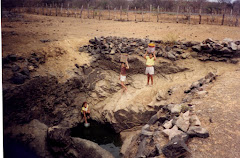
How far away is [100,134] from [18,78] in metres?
3.97

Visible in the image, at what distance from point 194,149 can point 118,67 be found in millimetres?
5708

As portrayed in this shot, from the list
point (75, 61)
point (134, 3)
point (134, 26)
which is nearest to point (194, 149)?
point (75, 61)

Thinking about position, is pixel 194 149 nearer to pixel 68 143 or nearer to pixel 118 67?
pixel 68 143

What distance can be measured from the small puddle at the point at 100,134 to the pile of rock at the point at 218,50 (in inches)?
190

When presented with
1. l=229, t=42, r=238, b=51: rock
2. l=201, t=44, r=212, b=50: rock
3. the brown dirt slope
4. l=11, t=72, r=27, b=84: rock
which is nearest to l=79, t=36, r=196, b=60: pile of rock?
l=201, t=44, r=212, b=50: rock

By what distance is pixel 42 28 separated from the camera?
6512mm

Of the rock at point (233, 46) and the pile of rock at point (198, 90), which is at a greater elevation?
the rock at point (233, 46)

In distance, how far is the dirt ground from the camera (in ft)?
11.1

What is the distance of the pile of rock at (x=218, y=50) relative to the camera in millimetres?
7590

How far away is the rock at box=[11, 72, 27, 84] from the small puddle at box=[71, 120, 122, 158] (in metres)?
3.09

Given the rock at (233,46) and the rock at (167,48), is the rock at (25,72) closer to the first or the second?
the rock at (167,48)

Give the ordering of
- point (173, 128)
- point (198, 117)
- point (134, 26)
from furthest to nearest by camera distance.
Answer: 1. point (134, 26)
2. point (198, 117)
3. point (173, 128)

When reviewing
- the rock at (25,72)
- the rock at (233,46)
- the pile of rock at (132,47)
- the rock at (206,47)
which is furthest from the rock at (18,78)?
the rock at (233,46)

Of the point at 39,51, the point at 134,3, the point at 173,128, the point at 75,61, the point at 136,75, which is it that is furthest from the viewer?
the point at 134,3
